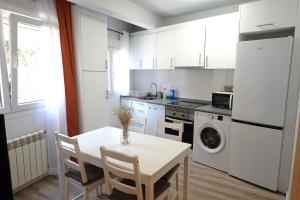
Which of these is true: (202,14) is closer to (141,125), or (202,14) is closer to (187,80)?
(187,80)

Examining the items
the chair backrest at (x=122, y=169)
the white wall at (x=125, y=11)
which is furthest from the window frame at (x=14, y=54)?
the chair backrest at (x=122, y=169)

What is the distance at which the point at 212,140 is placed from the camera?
9.12 feet

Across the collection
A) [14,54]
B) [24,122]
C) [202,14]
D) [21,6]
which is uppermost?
[202,14]

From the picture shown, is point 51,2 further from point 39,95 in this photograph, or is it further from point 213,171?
point 213,171

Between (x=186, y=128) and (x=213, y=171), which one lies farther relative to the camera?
(x=186, y=128)

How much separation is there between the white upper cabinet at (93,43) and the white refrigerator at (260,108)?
2.07 metres

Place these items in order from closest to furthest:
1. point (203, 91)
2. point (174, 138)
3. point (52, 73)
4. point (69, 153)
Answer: point (69, 153), point (174, 138), point (52, 73), point (203, 91)

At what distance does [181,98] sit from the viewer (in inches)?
150

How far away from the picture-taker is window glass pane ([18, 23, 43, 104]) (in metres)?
2.33

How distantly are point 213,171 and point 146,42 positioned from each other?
108 inches

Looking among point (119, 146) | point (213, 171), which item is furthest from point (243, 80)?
point (119, 146)

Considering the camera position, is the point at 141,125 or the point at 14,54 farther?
the point at 141,125

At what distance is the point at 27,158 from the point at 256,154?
295 cm

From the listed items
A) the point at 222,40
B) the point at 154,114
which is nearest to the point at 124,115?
the point at 154,114
